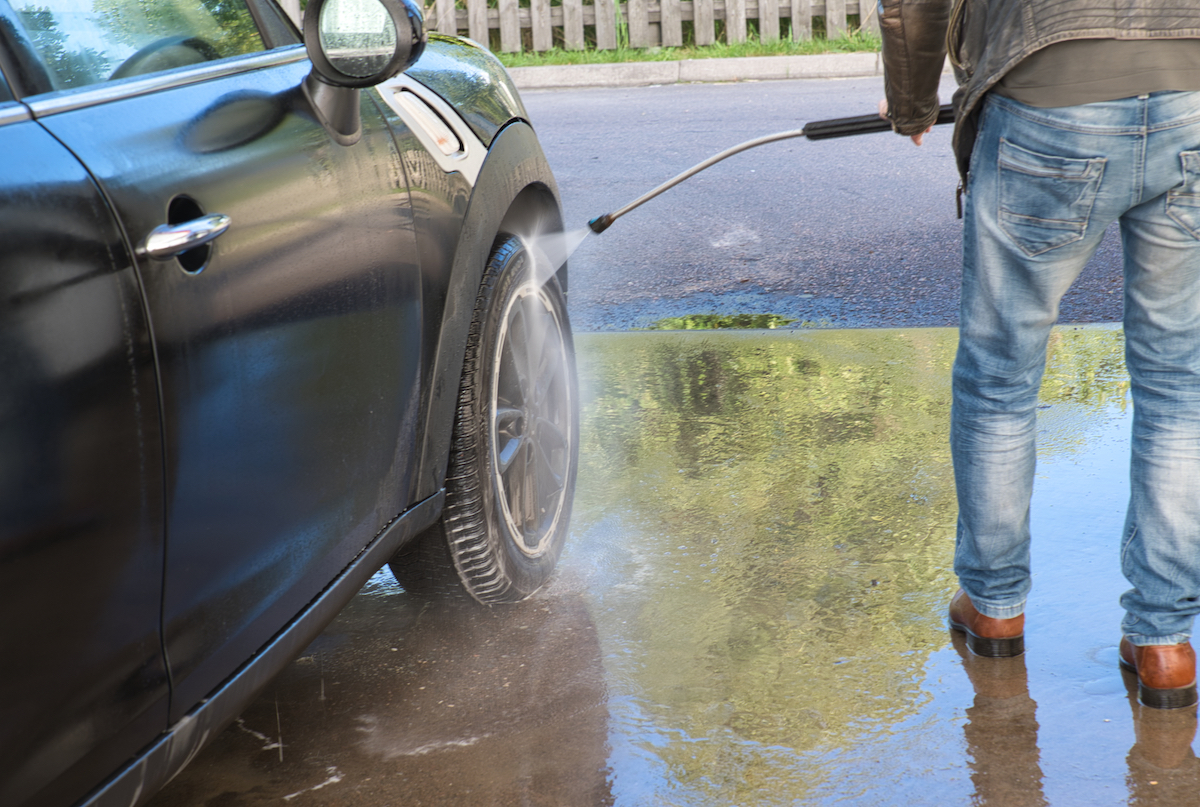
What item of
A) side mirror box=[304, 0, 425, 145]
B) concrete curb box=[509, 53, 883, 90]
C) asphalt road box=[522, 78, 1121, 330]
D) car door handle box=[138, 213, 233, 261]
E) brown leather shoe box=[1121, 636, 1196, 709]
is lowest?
concrete curb box=[509, 53, 883, 90]

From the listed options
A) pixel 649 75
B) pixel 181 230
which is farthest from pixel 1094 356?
pixel 649 75

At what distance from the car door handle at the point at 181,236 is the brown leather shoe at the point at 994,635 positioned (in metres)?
1.67

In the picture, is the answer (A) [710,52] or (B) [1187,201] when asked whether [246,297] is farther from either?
(A) [710,52]

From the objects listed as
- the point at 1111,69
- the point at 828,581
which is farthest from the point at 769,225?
the point at 1111,69

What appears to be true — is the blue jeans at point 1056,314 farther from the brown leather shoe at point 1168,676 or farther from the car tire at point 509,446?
the car tire at point 509,446

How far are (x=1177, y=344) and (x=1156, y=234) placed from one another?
21 cm

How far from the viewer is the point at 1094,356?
4062 mm

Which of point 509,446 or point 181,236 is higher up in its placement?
point 181,236

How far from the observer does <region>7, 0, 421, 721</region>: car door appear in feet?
4.58

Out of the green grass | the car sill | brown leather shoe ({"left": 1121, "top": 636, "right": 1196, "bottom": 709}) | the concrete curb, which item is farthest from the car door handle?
the green grass

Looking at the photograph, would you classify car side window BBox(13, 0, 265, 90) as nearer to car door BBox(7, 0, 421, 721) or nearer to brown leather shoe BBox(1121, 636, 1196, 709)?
car door BBox(7, 0, 421, 721)

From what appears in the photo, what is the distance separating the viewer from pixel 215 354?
1451mm

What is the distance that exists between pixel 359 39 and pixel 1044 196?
1159 millimetres

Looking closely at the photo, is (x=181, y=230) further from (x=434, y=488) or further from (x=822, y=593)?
(x=822, y=593)
